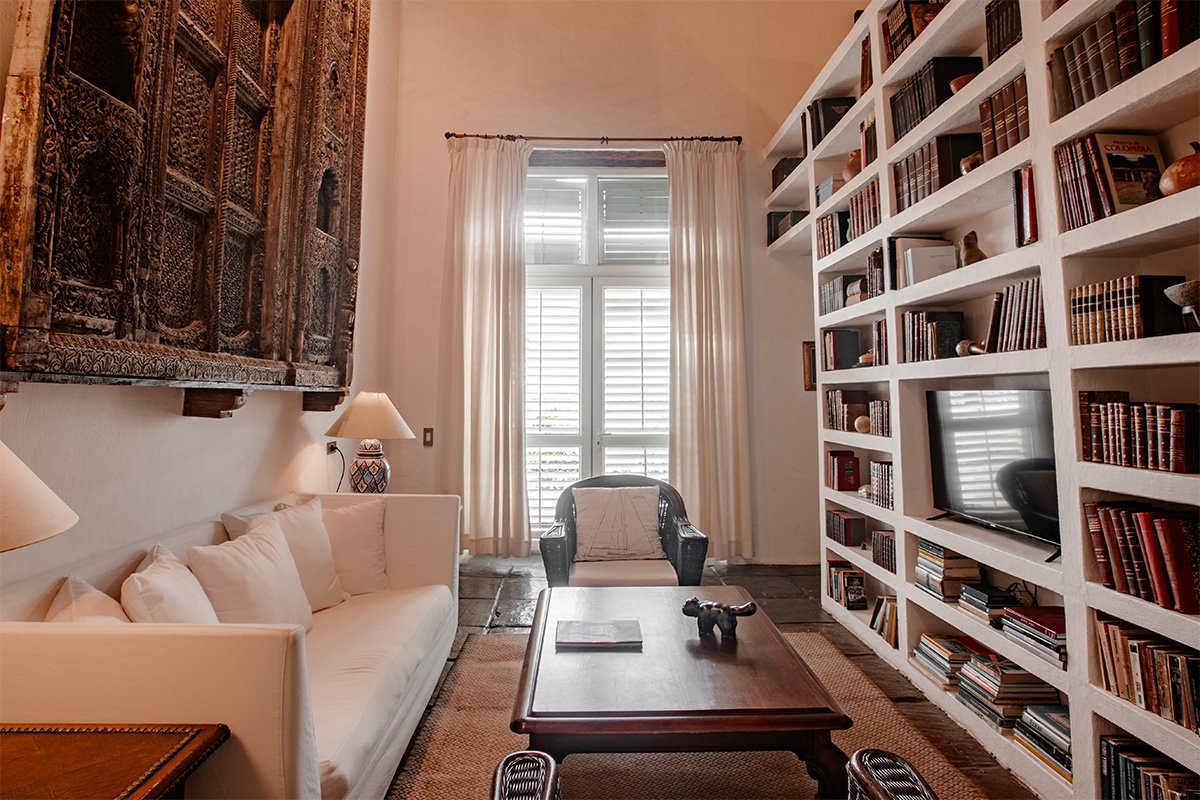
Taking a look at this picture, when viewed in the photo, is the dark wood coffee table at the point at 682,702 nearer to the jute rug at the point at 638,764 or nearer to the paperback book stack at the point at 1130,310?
the jute rug at the point at 638,764

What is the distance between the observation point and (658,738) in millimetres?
1433

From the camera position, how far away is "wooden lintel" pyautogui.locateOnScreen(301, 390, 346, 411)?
2.96 meters

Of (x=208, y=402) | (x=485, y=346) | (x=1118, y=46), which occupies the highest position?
(x=1118, y=46)

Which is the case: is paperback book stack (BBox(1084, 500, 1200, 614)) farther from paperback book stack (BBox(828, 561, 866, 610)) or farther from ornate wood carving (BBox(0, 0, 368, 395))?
ornate wood carving (BBox(0, 0, 368, 395))

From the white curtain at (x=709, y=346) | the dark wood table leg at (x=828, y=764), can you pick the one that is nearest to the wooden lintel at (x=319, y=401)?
the white curtain at (x=709, y=346)

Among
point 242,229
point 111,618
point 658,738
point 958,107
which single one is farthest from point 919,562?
point 242,229

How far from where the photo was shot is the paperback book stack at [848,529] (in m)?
3.15

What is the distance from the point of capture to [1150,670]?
1.44 m

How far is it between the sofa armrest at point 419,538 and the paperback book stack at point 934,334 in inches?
90.2

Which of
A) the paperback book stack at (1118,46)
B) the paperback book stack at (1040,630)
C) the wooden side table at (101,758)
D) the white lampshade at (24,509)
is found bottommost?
the paperback book stack at (1040,630)

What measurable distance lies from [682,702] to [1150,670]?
125 cm

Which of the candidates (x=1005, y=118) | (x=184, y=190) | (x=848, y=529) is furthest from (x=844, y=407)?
(x=184, y=190)

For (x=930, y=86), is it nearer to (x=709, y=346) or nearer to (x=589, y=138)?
(x=709, y=346)

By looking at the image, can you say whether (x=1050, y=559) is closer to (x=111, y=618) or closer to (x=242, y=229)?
(x=111, y=618)
